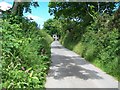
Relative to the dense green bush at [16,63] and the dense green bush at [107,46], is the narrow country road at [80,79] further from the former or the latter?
the dense green bush at [16,63]

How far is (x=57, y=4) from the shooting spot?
30.0 meters

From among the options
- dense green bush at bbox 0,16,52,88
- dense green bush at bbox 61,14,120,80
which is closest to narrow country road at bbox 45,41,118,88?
dense green bush at bbox 61,14,120,80

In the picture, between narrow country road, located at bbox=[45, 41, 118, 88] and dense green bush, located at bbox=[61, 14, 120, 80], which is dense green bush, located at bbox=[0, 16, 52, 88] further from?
dense green bush, located at bbox=[61, 14, 120, 80]

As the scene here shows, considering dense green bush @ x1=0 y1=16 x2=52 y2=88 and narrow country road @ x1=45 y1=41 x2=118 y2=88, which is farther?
narrow country road @ x1=45 y1=41 x2=118 y2=88

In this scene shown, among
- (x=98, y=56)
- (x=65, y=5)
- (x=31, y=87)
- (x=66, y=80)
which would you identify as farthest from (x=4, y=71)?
(x=65, y=5)

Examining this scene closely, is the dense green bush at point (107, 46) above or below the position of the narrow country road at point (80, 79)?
above

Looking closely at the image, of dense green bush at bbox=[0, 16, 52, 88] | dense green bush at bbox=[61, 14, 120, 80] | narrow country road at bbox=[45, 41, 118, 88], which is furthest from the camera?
dense green bush at bbox=[61, 14, 120, 80]

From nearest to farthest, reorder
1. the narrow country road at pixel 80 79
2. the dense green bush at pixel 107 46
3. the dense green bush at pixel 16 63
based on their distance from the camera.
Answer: the dense green bush at pixel 16 63, the narrow country road at pixel 80 79, the dense green bush at pixel 107 46

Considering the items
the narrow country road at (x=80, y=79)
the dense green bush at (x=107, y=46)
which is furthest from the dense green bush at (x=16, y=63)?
the dense green bush at (x=107, y=46)

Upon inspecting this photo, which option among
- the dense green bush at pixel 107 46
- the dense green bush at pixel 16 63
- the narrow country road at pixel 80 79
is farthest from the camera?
the dense green bush at pixel 107 46

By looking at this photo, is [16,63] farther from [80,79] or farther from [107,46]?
[107,46]

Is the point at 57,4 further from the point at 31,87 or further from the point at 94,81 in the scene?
the point at 31,87

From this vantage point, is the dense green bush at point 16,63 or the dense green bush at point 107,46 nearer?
the dense green bush at point 16,63

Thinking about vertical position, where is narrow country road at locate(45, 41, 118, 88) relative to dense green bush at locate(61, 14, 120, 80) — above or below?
below
